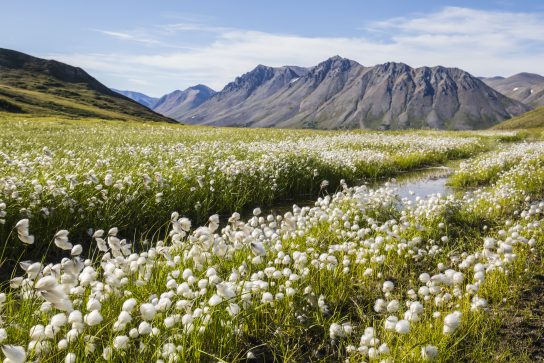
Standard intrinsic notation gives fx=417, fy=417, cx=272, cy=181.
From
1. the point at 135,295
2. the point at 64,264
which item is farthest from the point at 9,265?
the point at 64,264

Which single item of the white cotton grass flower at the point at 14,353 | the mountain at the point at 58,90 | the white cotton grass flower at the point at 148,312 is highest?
the mountain at the point at 58,90

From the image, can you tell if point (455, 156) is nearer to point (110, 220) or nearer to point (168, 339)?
point (110, 220)

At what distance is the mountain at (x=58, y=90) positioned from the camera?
102 meters

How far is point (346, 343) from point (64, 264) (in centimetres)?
290

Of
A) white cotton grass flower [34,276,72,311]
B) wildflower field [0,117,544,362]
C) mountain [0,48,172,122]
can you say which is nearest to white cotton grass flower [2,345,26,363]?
wildflower field [0,117,544,362]

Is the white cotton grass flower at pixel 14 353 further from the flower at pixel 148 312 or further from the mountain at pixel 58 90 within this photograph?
the mountain at pixel 58 90

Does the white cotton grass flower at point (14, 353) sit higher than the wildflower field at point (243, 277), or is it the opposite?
the white cotton grass flower at point (14, 353)

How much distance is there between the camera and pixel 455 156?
28.7 meters

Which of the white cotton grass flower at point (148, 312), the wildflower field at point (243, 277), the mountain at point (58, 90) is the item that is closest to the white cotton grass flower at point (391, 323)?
the wildflower field at point (243, 277)

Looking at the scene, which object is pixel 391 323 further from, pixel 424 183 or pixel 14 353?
pixel 424 183

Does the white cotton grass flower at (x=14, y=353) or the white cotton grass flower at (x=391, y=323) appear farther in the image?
the white cotton grass flower at (x=391, y=323)

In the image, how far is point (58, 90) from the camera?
14238 cm

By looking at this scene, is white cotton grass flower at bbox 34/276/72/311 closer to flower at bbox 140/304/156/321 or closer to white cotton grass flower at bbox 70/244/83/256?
flower at bbox 140/304/156/321

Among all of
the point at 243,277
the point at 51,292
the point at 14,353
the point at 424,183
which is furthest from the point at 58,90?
the point at 14,353
